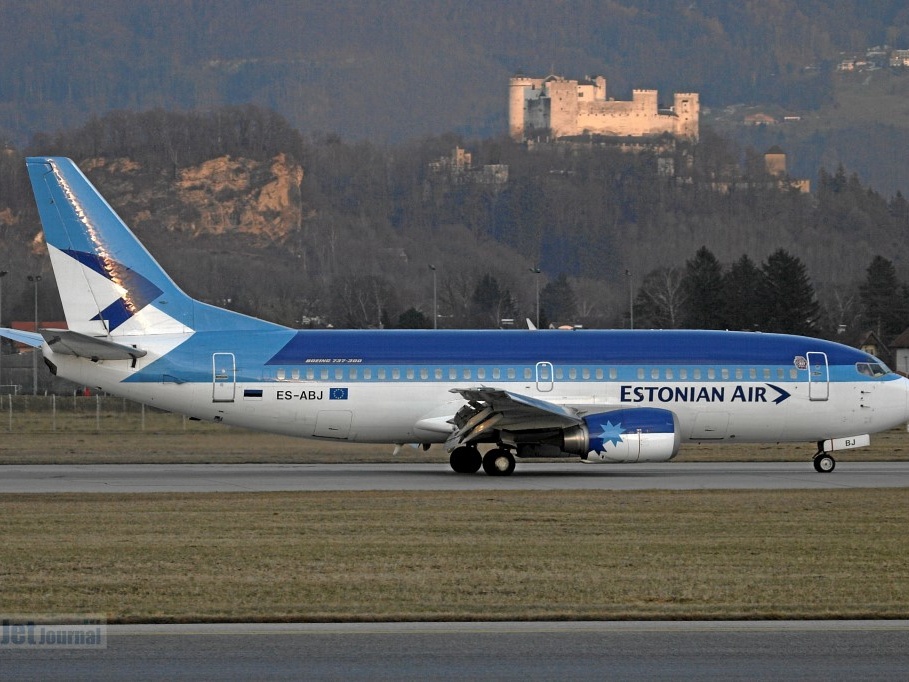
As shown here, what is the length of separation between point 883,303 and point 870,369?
90477 mm

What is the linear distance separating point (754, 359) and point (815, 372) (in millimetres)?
1663

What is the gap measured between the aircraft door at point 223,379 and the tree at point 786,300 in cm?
7904

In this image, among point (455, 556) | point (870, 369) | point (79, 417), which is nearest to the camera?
point (455, 556)

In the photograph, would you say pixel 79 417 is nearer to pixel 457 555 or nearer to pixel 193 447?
pixel 193 447

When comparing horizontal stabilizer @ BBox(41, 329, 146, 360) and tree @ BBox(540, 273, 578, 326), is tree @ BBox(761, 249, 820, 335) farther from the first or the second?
horizontal stabilizer @ BBox(41, 329, 146, 360)

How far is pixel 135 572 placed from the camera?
Result: 19078 mm

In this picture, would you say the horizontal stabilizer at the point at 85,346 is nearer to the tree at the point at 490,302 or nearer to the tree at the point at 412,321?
the tree at the point at 412,321

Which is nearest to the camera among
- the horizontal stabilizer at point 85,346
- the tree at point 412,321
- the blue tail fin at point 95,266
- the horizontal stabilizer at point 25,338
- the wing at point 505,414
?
the wing at point 505,414

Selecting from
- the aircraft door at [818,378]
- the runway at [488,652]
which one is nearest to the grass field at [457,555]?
the runway at [488,652]

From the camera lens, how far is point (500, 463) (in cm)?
3625

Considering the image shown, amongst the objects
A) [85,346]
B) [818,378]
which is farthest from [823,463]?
[85,346]

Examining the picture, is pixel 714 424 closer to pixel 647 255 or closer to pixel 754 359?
pixel 754 359

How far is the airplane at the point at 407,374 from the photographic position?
1414 inches

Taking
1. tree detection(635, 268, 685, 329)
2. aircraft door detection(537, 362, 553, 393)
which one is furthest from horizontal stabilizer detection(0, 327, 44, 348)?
tree detection(635, 268, 685, 329)
